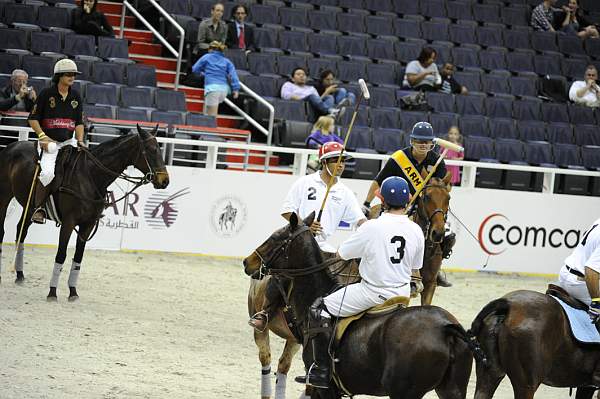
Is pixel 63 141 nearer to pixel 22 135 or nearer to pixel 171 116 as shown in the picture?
pixel 22 135

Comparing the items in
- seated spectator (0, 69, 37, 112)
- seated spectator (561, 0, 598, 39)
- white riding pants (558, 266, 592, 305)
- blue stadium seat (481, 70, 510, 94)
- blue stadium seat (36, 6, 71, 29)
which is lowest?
white riding pants (558, 266, 592, 305)

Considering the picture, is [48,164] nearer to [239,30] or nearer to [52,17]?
[52,17]

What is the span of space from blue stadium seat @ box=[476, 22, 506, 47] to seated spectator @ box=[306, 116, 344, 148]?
835 cm

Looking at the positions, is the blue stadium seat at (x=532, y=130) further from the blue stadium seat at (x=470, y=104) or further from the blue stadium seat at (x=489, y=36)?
the blue stadium seat at (x=489, y=36)

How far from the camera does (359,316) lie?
737cm

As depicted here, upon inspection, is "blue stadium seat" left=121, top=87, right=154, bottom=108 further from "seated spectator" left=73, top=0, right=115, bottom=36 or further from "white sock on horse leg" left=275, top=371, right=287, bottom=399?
"white sock on horse leg" left=275, top=371, right=287, bottom=399

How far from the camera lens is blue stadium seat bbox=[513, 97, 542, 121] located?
73.3 feet

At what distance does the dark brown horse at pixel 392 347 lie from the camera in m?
6.87

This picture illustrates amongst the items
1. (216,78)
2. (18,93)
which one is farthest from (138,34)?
(18,93)

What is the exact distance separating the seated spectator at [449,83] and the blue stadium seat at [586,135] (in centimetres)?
263

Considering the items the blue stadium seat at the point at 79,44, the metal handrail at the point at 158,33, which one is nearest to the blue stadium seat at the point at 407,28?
the metal handrail at the point at 158,33

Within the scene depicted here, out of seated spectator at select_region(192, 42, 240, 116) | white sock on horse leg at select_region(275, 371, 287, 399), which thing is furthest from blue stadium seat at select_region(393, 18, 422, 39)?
white sock on horse leg at select_region(275, 371, 287, 399)

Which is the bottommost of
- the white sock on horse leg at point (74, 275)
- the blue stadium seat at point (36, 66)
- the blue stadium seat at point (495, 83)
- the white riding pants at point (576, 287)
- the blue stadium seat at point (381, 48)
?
the white sock on horse leg at point (74, 275)

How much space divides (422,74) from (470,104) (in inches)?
53.6
